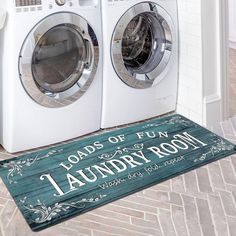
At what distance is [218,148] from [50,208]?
1.01 meters

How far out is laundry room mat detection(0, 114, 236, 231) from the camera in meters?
1.75

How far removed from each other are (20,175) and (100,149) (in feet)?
1.57

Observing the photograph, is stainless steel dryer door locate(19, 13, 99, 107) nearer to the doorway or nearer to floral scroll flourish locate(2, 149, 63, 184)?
floral scroll flourish locate(2, 149, 63, 184)

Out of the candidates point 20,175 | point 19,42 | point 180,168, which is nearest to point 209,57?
point 180,168

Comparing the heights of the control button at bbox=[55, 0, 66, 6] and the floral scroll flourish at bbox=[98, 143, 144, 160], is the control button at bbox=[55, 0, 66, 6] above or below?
above

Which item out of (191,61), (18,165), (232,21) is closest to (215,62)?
(191,61)

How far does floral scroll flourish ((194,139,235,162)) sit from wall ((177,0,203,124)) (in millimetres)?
287

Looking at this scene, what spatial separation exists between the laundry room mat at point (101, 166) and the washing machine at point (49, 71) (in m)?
0.13

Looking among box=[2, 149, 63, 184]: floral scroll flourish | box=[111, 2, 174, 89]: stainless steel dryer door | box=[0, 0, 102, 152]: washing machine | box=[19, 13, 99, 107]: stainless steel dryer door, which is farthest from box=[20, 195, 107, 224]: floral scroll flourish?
box=[111, 2, 174, 89]: stainless steel dryer door

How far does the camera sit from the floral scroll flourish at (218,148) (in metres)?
2.07

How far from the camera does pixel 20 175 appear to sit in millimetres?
1969

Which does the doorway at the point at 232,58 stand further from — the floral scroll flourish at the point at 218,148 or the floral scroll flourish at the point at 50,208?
the floral scroll flourish at the point at 50,208

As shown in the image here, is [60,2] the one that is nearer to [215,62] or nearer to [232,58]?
[215,62]

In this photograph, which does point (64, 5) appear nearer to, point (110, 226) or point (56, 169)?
point (56, 169)
